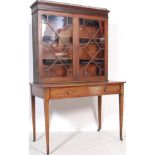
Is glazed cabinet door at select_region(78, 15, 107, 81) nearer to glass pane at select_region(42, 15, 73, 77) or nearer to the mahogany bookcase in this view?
the mahogany bookcase

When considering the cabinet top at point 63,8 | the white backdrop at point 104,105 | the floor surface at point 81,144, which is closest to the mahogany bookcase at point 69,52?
the cabinet top at point 63,8

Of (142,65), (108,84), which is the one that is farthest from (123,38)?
(142,65)

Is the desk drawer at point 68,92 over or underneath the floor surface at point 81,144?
over

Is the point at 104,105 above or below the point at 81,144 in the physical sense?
above

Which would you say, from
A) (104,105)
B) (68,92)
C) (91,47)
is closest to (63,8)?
(91,47)

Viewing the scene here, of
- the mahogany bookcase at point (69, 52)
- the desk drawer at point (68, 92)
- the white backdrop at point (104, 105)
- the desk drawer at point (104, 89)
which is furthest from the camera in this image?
the white backdrop at point (104, 105)

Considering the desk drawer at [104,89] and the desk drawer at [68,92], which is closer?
the desk drawer at [68,92]

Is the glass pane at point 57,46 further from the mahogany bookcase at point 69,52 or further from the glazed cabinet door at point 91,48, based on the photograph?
the glazed cabinet door at point 91,48

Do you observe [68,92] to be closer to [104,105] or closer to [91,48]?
[91,48]

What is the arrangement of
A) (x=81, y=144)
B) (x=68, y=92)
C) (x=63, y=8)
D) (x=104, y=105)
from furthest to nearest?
(x=104, y=105) → (x=81, y=144) → (x=63, y=8) → (x=68, y=92)

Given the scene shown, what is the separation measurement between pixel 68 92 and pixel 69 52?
1.47ft

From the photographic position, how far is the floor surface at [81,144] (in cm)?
199

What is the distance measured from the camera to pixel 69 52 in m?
2.14
